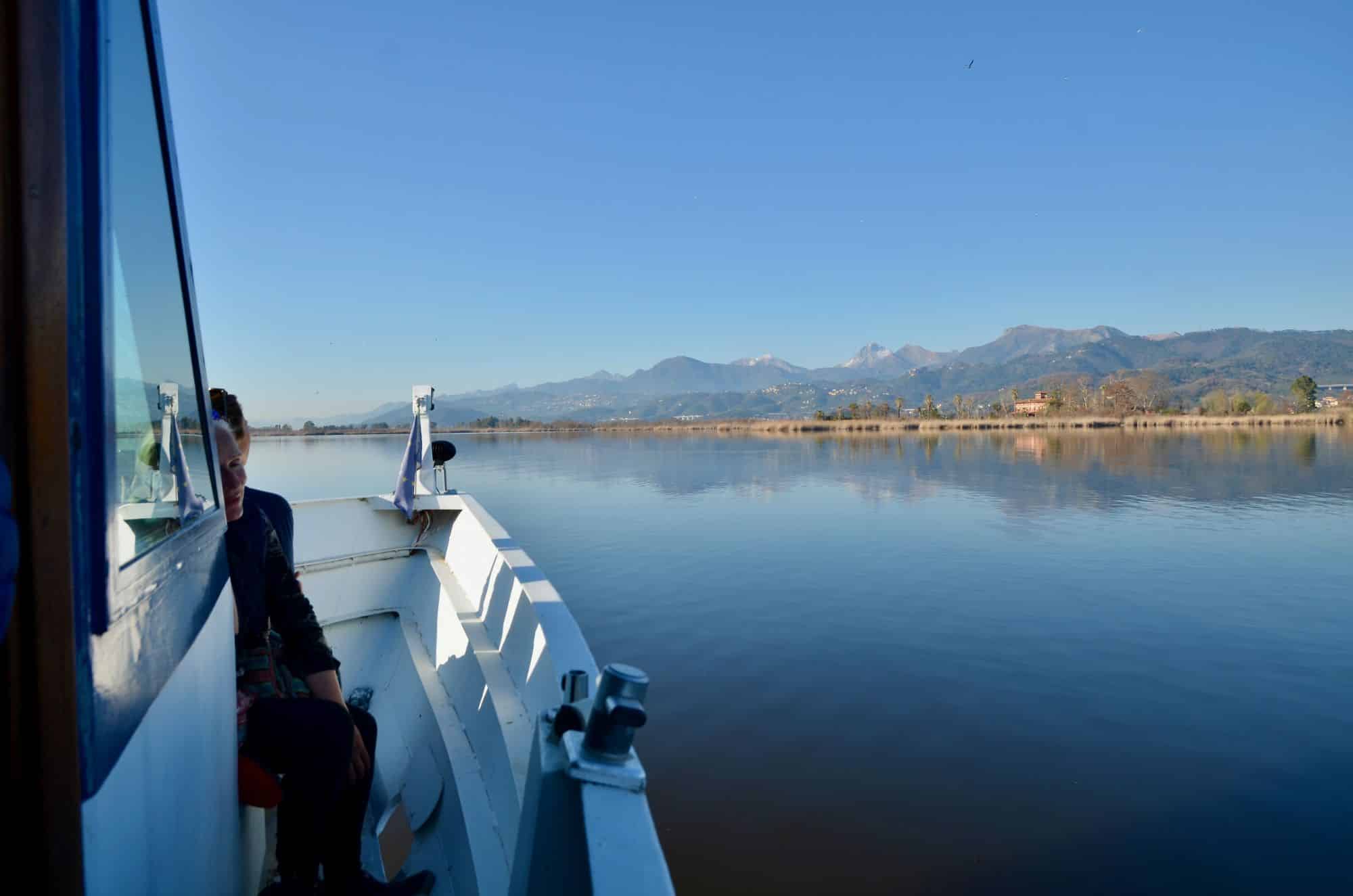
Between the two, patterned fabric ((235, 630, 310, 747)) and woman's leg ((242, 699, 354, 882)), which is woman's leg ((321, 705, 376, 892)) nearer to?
woman's leg ((242, 699, 354, 882))

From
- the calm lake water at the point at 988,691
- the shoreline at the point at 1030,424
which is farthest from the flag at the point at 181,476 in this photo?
the shoreline at the point at 1030,424

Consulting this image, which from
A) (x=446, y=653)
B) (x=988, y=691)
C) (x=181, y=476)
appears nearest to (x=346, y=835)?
(x=181, y=476)

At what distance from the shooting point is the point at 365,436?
110 m

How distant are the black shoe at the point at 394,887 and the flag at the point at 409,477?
306 centimetres

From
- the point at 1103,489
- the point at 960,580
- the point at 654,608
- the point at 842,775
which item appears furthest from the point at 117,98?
the point at 1103,489

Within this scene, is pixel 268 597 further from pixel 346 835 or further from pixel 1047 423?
pixel 1047 423

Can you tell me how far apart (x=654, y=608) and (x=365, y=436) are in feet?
360

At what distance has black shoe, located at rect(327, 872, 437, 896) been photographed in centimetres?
252

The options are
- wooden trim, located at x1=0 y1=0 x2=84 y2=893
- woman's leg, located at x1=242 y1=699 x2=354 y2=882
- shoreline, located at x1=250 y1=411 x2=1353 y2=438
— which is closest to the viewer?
wooden trim, located at x1=0 y1=0 x2=84 y2=893

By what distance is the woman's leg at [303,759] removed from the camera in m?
2.25

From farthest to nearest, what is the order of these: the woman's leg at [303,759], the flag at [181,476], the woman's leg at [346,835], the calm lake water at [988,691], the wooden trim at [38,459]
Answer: the calm lake water at [988,691]
the woman's leg at [346,835]
the woman's leg at [303,759]
the flag at [181,476]
the wooden trim at [38,459]

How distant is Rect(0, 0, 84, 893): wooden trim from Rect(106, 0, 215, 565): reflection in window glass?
0.53 feet

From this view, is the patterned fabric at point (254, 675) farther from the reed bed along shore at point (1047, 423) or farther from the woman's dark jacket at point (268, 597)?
the reed bed along shore at point (1047, 423)

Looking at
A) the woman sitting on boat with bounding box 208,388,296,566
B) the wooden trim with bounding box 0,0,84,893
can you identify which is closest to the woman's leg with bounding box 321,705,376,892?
the woman sitting on boat with bounding box 208,388,296,566
